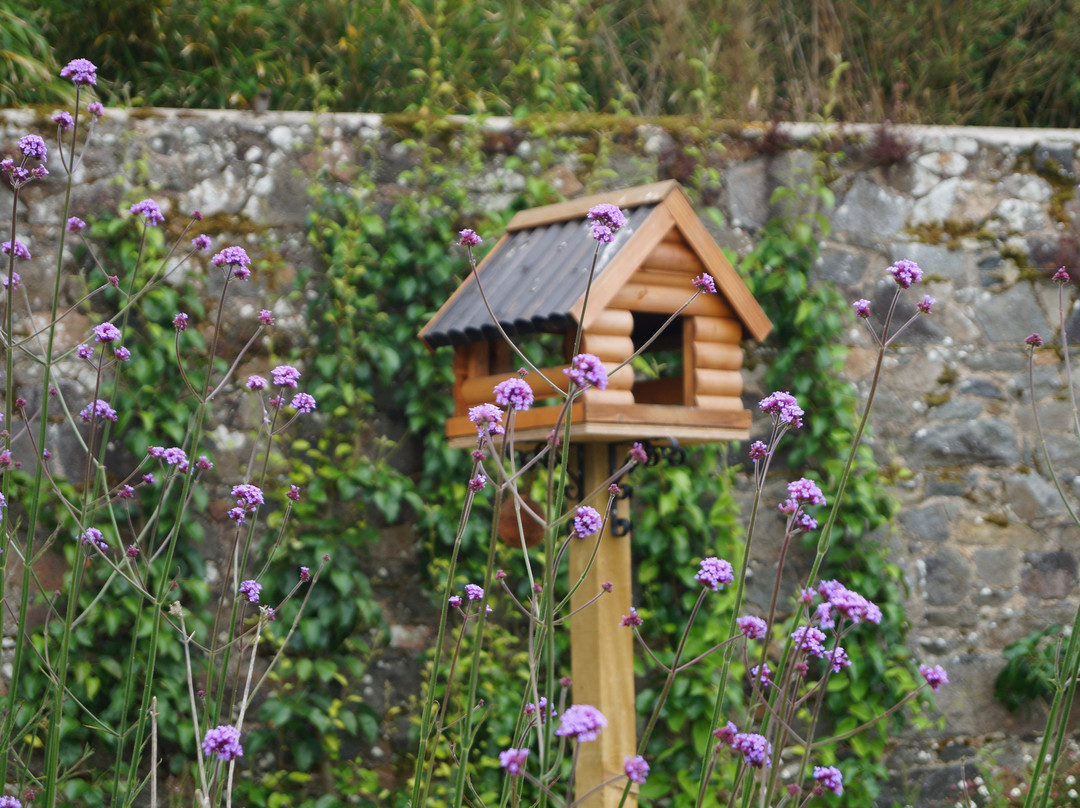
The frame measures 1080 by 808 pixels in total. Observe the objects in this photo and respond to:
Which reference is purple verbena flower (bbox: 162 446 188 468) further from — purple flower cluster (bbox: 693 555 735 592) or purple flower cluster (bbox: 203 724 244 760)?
purple flower cluster (bbox: 693 555 735 592)

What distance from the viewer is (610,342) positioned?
2348mm

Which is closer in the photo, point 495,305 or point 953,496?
point 495,305

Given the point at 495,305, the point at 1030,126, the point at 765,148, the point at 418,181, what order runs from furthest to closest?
the point at 1030,126
the point at 765,148
the point at 418,181
the point at 495,305

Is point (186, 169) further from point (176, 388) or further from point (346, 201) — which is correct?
point (176, 388)

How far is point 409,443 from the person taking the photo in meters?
3.55

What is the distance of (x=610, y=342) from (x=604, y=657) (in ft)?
2.62

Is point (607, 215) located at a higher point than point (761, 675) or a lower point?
higher

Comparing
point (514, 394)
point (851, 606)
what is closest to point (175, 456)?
point (514, 394)

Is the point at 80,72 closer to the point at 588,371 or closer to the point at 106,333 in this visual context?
the point at 106,333


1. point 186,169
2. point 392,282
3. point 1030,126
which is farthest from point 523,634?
point 1030,126

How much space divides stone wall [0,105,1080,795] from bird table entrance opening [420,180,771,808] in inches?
48.9

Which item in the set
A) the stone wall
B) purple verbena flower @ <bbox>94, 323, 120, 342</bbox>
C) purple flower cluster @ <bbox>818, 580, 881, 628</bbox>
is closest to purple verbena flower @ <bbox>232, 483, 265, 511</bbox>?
purple verbena flower @ <bbox>94, 323, 120, 342</bbox>

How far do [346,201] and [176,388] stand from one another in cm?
93

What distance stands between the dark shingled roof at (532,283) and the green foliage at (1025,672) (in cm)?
246
